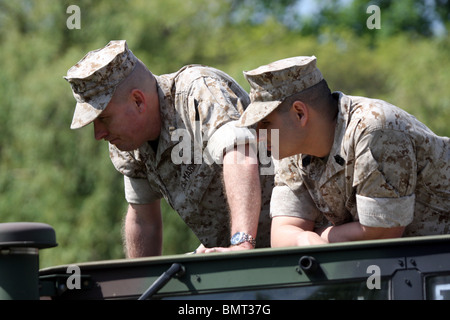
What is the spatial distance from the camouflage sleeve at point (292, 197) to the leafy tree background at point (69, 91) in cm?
1115


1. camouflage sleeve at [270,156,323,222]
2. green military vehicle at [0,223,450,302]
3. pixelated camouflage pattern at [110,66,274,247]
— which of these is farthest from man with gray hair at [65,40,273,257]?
green military vehicle at [0,223,450,302]

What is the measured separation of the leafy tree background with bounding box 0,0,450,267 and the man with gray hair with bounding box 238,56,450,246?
11.2m

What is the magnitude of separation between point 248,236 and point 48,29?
46.5 ft

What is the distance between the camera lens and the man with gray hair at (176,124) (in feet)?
14.6

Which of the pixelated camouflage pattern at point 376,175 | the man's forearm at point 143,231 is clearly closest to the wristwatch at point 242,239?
the pixelated camouflage pattern at point 376,175

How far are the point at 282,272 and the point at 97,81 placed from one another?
64.5 inches

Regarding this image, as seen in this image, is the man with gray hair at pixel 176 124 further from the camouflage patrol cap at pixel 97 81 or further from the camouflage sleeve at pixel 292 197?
the camouflage sleeve at pixel 292 197

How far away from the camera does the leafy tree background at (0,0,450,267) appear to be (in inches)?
620

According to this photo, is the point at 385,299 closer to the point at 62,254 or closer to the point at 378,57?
the point at 62,254

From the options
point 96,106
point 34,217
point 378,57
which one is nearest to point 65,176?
point 34,217

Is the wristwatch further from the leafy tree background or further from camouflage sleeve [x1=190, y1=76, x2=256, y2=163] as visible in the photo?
the leafy tree background

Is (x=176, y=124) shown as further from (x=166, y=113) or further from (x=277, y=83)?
(x=277, y=83)

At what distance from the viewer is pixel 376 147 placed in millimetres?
3725

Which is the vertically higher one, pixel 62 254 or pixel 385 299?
pixel 385 299
